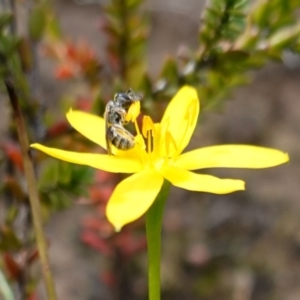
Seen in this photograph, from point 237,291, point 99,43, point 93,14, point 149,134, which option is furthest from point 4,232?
point 93,14

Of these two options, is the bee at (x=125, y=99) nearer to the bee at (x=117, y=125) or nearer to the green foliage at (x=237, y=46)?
the bee at (x=117, y=125)

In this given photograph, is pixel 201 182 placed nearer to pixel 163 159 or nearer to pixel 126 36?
pixel 163 159

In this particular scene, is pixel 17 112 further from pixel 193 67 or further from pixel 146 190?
pixel 193 67

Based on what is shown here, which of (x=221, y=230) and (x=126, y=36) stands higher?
(x=126, y=36)

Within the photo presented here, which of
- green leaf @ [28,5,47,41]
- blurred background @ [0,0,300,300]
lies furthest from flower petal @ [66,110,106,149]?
blurred background @ [0,0,300,300]

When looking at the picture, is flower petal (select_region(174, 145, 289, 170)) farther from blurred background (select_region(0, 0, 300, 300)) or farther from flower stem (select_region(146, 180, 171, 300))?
blurred background (select_region(0, 0, 300, 300))

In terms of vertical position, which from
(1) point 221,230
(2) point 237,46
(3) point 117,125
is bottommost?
(1) point 221,230

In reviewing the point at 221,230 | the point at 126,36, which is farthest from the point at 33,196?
the point at 221,230
